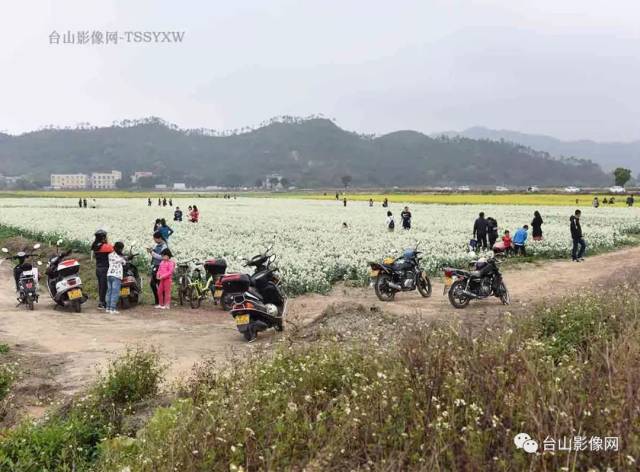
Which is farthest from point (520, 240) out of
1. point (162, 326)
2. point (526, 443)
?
point (526, 443)

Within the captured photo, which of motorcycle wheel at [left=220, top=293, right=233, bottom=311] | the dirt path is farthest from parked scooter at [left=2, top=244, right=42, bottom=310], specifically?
motorcycle wheel at [left=220, top=293, right=233, bottom=311]

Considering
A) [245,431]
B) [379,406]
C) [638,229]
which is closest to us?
[245,431]

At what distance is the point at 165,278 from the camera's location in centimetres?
1383

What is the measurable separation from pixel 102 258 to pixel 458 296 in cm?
889

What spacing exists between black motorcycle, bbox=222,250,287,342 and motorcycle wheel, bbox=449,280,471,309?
4.44m

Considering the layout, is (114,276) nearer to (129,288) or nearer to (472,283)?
(129,288)

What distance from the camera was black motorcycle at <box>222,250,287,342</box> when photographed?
10500mm

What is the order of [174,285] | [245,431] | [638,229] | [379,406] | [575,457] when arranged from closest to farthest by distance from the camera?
1. [575,457]
2. [245,431]
3. [379,406]
4. [174,285]
5. [638,229]

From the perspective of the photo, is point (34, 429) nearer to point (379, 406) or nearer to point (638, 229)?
point (379, 406)

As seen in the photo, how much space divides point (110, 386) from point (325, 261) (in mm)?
12671

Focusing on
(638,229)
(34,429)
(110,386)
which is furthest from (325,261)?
(638,229)

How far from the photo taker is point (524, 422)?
402cm

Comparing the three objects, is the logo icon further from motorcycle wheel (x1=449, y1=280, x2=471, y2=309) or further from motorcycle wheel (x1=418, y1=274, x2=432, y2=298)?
motorcycle wheel (x1=418, y1=274, x2=432, y2=298)

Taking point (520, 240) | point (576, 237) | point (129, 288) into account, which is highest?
point (576, 237)
